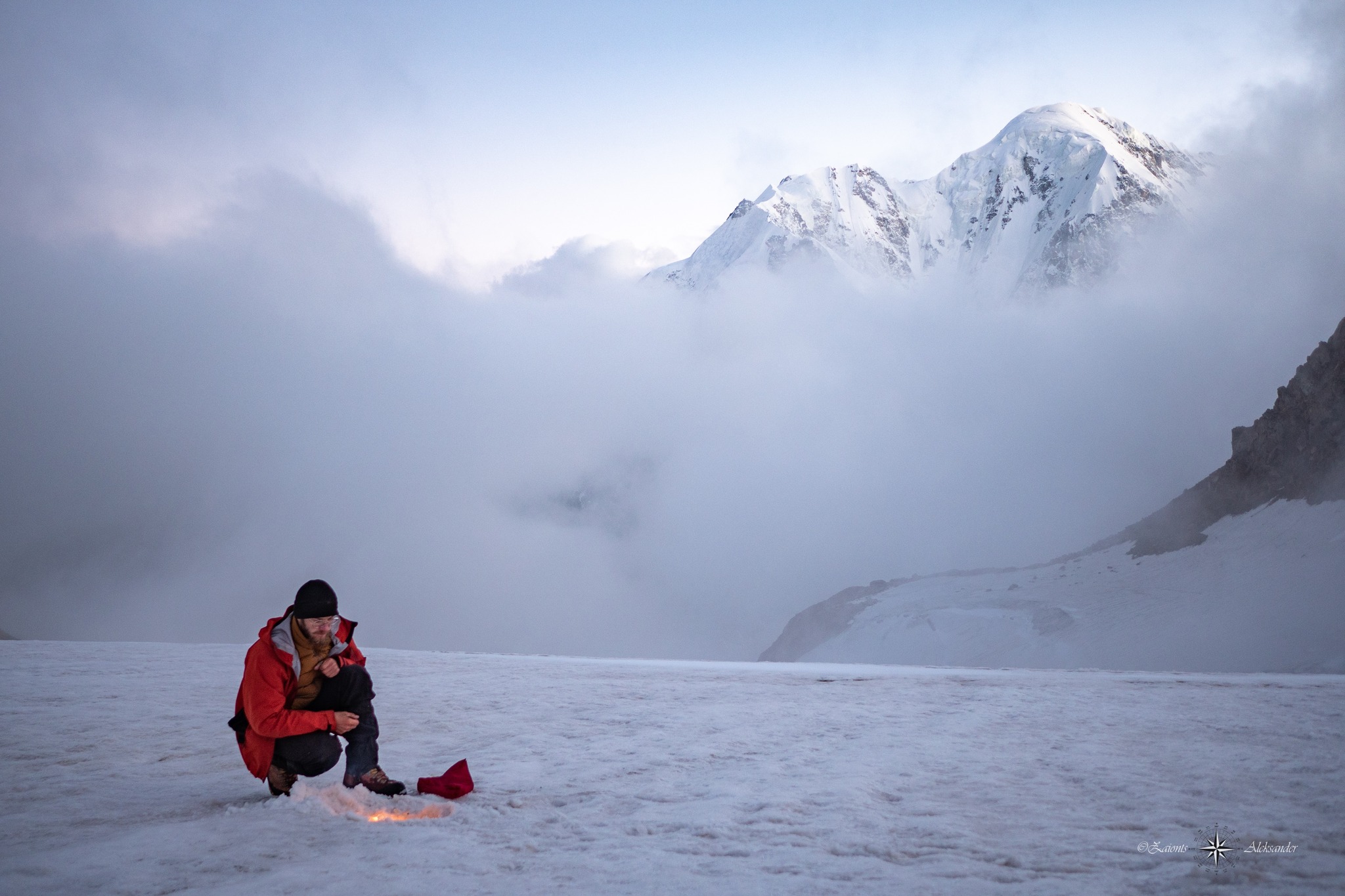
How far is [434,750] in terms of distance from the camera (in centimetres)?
666

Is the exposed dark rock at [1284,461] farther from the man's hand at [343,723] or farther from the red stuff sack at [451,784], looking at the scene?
the man's hand at [343,723]

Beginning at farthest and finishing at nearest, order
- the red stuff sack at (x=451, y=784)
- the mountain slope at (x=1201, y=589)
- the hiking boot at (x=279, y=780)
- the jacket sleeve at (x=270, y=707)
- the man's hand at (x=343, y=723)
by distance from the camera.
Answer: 1. the mountain slope at (x=1201, y=589)
2. the red stuff sack at (x=451, y=784)
3. the hiking boot at (x=279, y=780)
4. the man's hand at (x=343, y=723)
5. the jacket sleeve at (x=270, y=707)

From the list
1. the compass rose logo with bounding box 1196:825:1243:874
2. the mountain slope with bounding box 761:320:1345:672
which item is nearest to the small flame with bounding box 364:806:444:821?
A: the compass rose logo with bounding box 1196:825:1243:874

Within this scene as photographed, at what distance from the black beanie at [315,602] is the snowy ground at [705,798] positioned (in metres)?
1.17

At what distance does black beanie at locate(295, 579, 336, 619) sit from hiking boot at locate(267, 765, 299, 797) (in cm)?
110

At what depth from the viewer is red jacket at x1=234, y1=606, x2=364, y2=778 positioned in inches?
179

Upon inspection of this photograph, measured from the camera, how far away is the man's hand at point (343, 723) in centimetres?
466

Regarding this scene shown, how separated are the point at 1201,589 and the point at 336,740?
48.4 meters

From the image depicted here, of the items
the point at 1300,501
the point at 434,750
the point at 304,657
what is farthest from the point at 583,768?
the point at 1300,501

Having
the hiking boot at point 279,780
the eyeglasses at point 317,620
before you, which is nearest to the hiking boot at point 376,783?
the hiking boot at point 279,780

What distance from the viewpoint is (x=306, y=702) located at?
15.8 ft

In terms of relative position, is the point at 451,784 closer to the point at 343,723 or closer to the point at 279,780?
the point at 343,723

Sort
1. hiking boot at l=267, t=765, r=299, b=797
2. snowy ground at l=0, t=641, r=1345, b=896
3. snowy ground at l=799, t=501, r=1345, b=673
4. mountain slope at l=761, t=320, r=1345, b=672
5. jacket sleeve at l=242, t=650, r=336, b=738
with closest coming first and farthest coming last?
1. snowy ground at l=0, t=641, r=1345, b=896
2. jacket sleeve at l=242, t=650, r=336, b=738
3. hiking boot at l=267, t=765, r=299, b=797
4. snowy ground at l=799, t=501, r=1345, b=673
5. mountain slope at l=761, t=320, r=1345, b=672

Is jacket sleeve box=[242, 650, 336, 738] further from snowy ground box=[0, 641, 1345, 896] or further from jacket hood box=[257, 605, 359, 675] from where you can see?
snowy ground box=[0, 641, 1345, 896]
